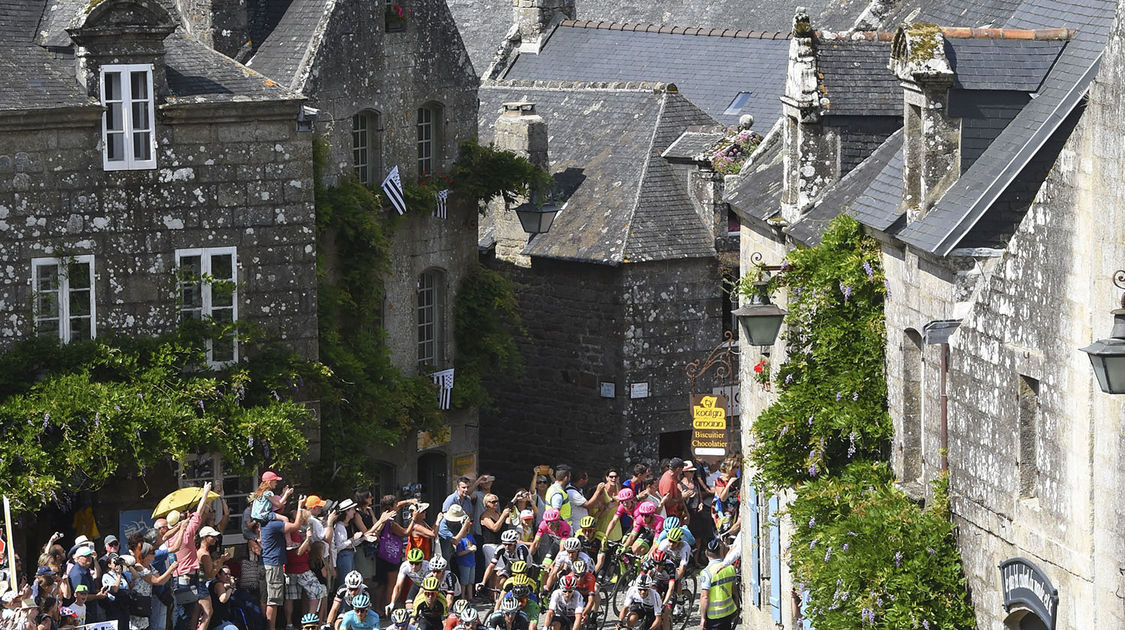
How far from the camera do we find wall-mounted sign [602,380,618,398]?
3203cm

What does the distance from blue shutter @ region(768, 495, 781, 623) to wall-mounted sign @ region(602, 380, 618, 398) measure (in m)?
8.44

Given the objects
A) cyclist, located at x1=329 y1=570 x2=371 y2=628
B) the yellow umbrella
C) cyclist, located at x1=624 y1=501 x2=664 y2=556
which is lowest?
cyclist, located at x1=329 y1=570 x2=371 y2=628

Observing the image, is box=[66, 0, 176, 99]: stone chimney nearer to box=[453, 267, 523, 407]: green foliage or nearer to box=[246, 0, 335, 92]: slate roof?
box=[246, 0, 335, 92]: slate roof

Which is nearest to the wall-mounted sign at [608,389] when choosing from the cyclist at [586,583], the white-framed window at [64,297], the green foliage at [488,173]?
the green foliage at [488,173]

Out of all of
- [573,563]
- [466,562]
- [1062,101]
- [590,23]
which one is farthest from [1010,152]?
[590,23]

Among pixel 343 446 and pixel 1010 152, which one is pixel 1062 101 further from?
pixel 343 446

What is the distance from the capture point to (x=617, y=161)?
109 ft

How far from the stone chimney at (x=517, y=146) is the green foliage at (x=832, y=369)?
37.5 ft

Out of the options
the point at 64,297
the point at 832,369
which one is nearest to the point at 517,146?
the point at 64,297

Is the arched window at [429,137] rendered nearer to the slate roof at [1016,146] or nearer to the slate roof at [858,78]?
the slate roof at [858,78]

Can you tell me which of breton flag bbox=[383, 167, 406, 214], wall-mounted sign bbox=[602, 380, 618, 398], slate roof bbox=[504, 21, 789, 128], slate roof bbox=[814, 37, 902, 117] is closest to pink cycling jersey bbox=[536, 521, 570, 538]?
slate roof bbox=[814, 37, 902, 117]

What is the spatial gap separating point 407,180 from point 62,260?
6147 mm

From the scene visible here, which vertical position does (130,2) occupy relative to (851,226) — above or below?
above

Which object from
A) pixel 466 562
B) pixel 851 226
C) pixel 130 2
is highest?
pixel 130 2
